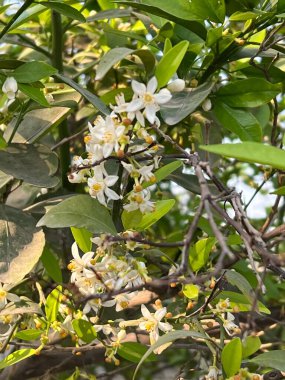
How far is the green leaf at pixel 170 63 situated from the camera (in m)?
0.87

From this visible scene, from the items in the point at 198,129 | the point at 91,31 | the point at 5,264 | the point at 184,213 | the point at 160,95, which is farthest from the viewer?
the point at 184,213

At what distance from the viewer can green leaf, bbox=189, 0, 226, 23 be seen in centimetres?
97

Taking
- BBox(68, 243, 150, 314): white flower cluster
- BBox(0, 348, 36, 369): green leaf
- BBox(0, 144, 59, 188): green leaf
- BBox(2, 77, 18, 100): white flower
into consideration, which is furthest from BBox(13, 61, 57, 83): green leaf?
BBox(0, 348, 36, 369): green leaf

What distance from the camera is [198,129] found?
1.25m

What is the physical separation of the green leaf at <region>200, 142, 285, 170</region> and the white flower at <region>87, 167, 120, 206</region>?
0.61 ft

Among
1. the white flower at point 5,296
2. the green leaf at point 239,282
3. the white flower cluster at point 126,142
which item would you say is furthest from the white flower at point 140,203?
the white flower at point 5,296

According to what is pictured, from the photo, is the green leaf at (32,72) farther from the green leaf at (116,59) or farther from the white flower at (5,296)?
the white flower at (5,296)

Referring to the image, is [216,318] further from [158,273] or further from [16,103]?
[16,103]

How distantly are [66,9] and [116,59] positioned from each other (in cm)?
16

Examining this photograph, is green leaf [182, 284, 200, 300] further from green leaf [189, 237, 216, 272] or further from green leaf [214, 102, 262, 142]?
green leaf [214, 102, 262, 142]

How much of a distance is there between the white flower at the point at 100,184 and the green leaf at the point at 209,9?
26 cm

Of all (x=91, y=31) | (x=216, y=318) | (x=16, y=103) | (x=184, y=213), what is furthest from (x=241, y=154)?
(x=184, y=213)

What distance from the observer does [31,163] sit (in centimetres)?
102

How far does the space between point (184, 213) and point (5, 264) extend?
912 millimetres
